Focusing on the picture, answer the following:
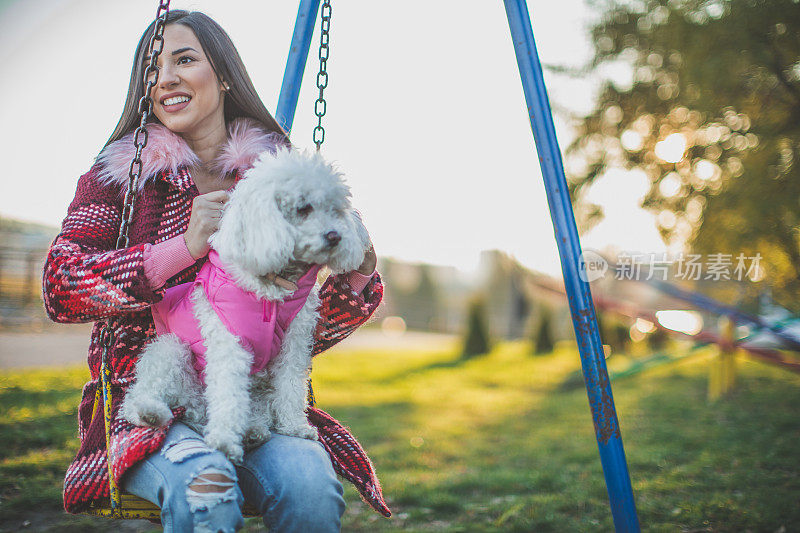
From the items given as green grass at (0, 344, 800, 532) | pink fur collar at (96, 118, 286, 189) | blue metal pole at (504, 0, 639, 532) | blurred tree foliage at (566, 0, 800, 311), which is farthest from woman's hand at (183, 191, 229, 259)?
blurred tree foliage at (566, 0, 800, 311)

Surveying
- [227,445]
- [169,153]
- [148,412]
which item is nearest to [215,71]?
[169,153]

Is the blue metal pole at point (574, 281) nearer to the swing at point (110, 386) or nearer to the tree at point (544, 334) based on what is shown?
the swing at point (110, 386)

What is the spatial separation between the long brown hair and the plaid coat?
92 mm

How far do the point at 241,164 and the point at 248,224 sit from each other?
0.62 meters

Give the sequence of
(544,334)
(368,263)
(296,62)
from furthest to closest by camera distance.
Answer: (544,334)
(296,62)
(368,263)

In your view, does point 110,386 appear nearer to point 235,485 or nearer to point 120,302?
point 120,302

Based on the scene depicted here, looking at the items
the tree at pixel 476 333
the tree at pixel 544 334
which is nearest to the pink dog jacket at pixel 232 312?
the tree at pixel 476 333

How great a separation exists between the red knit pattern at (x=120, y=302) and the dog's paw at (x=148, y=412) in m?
0.03

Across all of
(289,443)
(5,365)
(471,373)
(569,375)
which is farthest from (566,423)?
(5,365)

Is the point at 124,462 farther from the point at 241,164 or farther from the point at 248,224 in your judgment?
the point at 241,164

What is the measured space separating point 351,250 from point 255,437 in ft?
2.25

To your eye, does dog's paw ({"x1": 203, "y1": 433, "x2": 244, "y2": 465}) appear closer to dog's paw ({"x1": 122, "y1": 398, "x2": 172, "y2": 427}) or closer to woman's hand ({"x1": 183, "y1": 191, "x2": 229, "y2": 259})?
A: dog's paw ({"x1": 122, "y1": 398, "x2": 172, "y2": 427})

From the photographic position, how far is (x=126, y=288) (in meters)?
1.89

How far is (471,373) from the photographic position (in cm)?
1220
